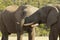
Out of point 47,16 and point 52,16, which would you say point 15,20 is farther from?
point 52,16

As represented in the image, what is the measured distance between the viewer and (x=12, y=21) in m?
11.5

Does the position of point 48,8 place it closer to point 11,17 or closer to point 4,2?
point 11,17

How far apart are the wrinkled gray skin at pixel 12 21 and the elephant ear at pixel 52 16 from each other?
150 cm

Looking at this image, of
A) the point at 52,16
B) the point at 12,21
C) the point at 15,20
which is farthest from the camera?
the point at 12,21

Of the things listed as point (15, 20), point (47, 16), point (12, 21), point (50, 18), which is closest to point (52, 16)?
point (50, 18)

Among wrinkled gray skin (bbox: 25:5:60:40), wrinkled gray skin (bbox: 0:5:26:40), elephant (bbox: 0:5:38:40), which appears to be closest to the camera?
wrinkled gray skin (bbox: 25:5:60:40)

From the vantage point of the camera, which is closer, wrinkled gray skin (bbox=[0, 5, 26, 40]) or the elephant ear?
the elephant ear

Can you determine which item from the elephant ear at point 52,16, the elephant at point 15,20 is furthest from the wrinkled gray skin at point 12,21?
the elephant ear at point 52,16

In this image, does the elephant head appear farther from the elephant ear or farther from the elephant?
the elephant

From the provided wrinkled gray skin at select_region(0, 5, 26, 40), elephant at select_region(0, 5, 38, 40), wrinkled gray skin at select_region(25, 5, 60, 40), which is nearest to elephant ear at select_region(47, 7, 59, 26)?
wrinkled gray skin at select_region(25, 5, 60, 40)

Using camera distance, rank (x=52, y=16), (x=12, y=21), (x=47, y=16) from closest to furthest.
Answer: (x=52, y=16) → (x=47, y=16) → (x=12, y=21)

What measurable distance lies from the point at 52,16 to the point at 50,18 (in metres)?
0.09

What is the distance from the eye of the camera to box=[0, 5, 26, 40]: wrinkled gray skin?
1083 centimetres

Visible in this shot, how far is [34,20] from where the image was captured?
31.7ft
